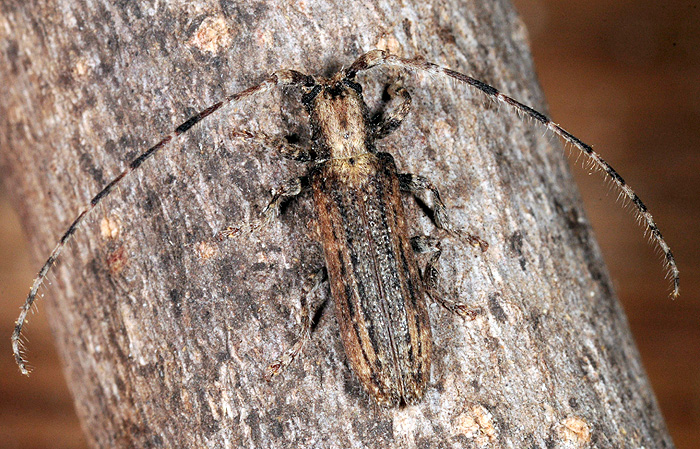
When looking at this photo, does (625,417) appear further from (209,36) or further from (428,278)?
(209,36)

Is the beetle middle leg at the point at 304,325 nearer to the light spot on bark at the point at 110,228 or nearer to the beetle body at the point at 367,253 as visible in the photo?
the beetle body at the point at 367,253

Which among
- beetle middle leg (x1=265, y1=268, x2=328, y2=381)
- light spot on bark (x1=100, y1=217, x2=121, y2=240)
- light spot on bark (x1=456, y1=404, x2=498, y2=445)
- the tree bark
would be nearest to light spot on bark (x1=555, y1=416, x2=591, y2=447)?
the tree bark

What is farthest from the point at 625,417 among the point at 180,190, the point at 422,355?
the point at 180,190

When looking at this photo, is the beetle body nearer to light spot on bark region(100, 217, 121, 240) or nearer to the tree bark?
the tree bark

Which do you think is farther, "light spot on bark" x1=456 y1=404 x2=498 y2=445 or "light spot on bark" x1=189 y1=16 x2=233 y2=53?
"light spot on bark" x1=189 y1=16 x2=233 y2=53

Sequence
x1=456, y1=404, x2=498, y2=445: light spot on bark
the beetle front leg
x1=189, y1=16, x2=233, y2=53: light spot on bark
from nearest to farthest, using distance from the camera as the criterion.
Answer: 1. x1=456, y1=404, x2=498, y2=445: light spot on bark
2. the beetle front leg
3. x1=189, y1=16, x2=233, y2=53: light spot on bark

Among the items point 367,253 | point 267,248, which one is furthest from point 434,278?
point 267,248

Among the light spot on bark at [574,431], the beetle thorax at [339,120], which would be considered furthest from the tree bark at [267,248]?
the beetle thorax at [339,120]

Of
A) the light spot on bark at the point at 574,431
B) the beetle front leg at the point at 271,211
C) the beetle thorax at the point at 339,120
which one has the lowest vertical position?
the light spot on bark at the point at 574,431
